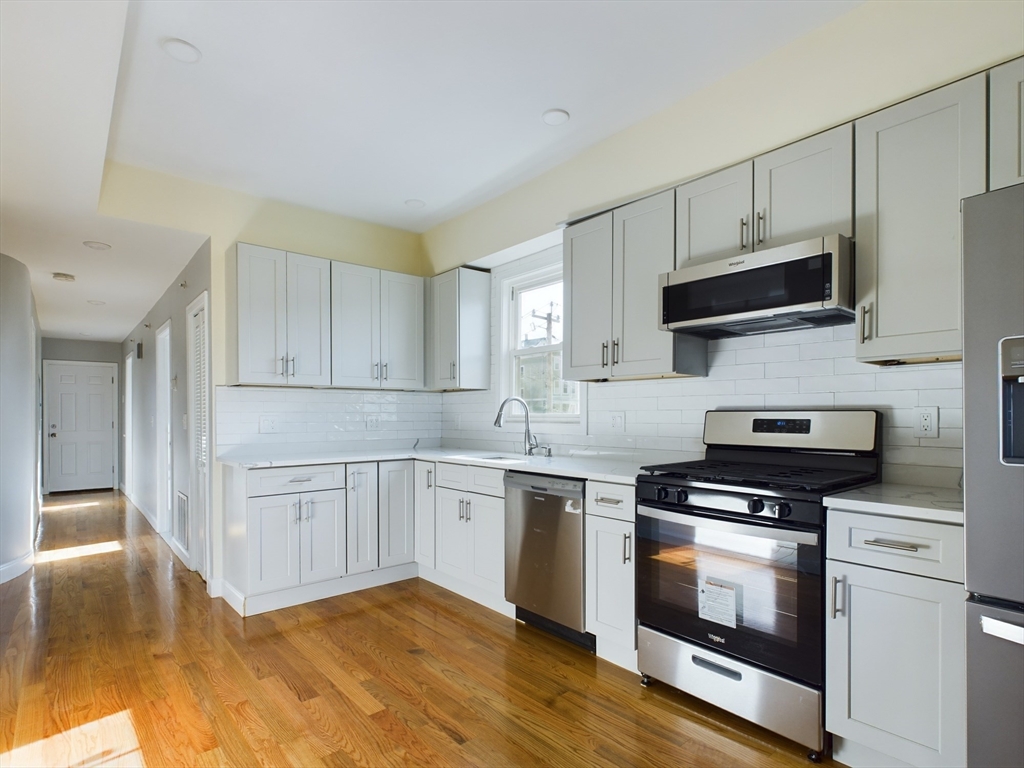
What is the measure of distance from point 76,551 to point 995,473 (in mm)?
6507

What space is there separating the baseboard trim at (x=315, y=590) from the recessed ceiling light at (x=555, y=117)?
10.1 feet

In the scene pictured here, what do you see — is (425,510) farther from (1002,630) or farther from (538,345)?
(1002,630)

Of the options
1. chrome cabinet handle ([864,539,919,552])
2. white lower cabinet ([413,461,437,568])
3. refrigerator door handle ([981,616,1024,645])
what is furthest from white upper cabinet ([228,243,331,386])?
refrigerator door handle ([981,616,1024,645])

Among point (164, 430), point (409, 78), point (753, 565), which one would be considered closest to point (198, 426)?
point (164, 430)

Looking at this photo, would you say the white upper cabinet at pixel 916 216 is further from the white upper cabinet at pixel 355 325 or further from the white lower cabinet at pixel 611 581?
the white upper cabinet at pixel 355 325

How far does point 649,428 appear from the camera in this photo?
130 inches

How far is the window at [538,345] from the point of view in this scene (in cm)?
402

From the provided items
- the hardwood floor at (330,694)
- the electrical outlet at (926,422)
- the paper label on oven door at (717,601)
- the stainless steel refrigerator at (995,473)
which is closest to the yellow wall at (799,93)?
the stainless steel refrigerator at (995,473)

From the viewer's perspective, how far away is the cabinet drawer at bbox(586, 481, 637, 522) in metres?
2.63

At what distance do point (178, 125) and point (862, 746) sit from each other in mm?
4121

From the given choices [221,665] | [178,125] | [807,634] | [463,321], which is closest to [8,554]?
[221,665]

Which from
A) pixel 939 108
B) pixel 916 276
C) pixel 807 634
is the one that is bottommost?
pixel 807 634

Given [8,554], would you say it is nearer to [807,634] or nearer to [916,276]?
[807,634]

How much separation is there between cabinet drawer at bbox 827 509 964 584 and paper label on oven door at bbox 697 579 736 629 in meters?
0.43
